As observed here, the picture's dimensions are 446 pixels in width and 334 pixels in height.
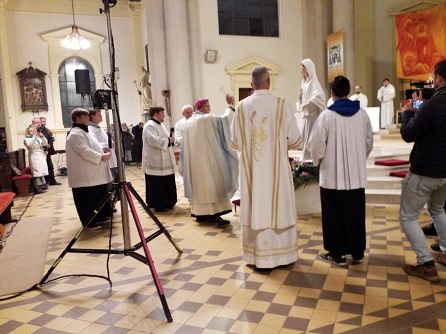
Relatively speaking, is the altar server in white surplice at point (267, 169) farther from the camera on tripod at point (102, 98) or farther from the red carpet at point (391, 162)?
the red carpet at point (391, 162)

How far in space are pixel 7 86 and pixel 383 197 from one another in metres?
16.2

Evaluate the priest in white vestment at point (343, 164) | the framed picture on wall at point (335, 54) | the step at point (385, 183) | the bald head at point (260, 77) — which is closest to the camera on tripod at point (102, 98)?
the bald head at point (260, 77)

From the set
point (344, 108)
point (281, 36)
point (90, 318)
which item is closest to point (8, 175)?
point (90, 318)

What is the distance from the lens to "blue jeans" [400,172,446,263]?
3.30 metres

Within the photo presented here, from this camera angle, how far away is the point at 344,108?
365 centimetres

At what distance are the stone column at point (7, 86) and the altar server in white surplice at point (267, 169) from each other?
1494 cm

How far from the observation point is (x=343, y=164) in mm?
3676

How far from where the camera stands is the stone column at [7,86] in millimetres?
16127

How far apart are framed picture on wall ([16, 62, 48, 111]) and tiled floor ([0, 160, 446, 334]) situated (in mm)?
14704

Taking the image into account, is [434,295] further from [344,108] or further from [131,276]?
[131,276]

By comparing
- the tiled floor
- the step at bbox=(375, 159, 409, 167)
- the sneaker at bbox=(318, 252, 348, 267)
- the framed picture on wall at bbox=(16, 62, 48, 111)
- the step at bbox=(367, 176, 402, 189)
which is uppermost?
the framed picture on wall at bbox=(16, 62, 48, 111)

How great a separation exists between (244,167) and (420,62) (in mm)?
13316

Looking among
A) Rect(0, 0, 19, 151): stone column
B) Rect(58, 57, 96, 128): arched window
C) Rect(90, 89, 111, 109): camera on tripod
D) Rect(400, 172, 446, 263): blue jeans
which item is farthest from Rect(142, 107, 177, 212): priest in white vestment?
Rect(58, 57, 96, 128): arched window

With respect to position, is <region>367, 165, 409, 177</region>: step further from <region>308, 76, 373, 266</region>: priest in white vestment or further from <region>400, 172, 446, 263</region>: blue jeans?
<region>400, 172, 446, 263</region>: blue jeans
